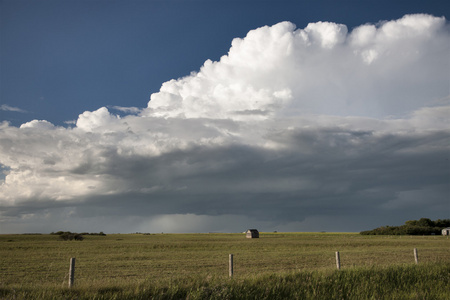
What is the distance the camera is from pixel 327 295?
9.53 m

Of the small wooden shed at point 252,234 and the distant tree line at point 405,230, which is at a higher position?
the small wooden shed at point 252,234

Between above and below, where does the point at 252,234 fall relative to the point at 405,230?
above

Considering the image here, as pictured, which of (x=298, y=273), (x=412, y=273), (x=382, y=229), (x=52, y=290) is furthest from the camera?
(x=382, y=229)

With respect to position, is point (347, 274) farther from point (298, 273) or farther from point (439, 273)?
point (439, 273)

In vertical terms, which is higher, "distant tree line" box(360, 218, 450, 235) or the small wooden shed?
the small wooden shed

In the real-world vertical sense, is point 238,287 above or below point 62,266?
above

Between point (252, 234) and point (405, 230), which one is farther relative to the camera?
point (405, 230)

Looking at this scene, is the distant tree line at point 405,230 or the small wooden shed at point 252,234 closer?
the small wooden shed at point 252,234

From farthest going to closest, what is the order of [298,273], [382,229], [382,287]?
1. [382,229]
2. [298,273]
3. [382,287]

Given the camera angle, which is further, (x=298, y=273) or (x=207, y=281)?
(x=298, y=273)

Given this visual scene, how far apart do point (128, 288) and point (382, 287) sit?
755cm

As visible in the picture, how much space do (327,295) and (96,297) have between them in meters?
6.10

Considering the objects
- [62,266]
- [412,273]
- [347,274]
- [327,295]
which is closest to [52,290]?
[327,295]

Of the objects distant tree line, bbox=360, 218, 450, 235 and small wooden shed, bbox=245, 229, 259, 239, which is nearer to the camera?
small wooden shed, bbox=245, 229, 259, 239
